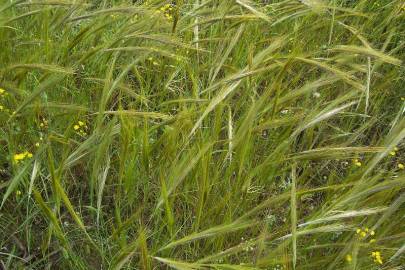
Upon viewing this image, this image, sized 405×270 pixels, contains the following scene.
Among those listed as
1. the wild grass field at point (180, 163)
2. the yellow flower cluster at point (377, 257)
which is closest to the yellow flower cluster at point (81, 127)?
the wild grass field at point (180, 163)

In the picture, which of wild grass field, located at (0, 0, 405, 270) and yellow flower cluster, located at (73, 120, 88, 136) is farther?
yellow flower cluster, located at (73, 120, 88, 136)

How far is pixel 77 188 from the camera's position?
56.9 inches

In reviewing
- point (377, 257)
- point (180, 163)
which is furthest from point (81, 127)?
point (377, 257)

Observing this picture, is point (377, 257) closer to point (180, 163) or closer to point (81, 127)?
point (180, 163)

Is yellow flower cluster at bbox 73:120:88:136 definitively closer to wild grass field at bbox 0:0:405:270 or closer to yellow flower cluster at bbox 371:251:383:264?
wild grass field at bbox 0:0:405:270

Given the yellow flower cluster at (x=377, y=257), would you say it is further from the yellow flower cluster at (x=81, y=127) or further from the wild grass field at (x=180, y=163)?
the yellow flower cluster at (x=81, y=127)

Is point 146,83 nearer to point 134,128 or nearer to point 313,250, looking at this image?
point 134,128

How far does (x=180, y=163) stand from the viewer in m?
1.21

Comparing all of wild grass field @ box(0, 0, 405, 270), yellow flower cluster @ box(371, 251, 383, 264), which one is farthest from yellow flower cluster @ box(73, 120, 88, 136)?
yellow flower cluster @ box(371, 251, 383, 264)

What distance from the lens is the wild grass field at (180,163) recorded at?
46.3 inches

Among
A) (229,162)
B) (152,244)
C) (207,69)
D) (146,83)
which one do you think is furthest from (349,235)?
(146,83)

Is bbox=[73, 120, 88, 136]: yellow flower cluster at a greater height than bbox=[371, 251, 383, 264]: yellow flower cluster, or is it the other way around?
bbox=[73, 120, 88, 136]: yellow flower cluster

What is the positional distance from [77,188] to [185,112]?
0.41m

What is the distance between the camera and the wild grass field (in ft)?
3.86
